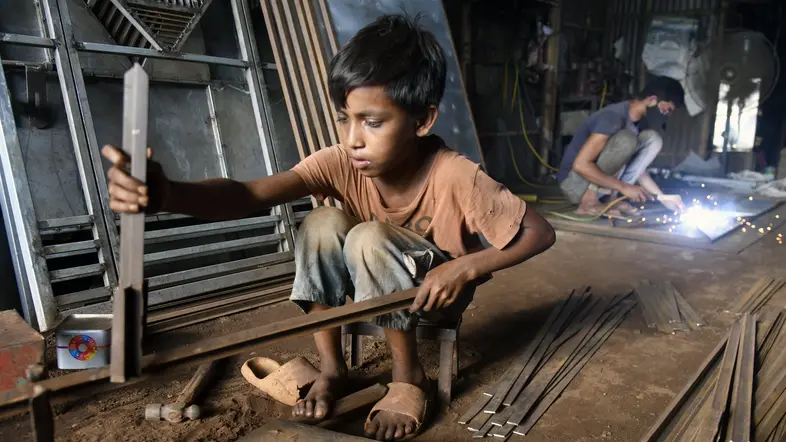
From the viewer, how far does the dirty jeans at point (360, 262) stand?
63.6 inches

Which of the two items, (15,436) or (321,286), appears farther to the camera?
(321,286)

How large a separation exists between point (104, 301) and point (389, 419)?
6.05ft

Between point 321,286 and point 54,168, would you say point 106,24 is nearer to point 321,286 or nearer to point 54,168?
point 54,168

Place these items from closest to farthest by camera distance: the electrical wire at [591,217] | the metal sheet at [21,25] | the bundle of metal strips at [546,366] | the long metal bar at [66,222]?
the bundle of metal strips at [546,366] < the long metal bar at [66,222] < the metal sheet at [21,25] < the electrical wire at [591,217]

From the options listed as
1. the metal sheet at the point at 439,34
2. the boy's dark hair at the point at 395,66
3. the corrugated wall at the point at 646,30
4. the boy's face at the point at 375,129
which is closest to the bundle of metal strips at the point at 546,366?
the boy's face at the point at 375,129

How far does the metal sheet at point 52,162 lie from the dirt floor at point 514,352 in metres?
1.02

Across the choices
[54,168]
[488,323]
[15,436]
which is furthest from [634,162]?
[15,436]

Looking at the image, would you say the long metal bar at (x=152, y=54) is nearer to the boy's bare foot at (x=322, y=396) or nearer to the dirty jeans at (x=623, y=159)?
the boy's bare foot at (x=322, y=396)

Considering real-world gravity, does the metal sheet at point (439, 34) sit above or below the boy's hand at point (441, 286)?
above

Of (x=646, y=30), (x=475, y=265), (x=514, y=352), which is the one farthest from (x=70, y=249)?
(x=646, y=30)

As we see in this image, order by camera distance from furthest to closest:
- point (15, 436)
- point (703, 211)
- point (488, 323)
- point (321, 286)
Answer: point (703, 211) → point (488, 323) → point (321, 286) → point (15, 436)

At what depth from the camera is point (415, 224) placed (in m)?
1.83

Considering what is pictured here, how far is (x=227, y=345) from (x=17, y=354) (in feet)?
3.37

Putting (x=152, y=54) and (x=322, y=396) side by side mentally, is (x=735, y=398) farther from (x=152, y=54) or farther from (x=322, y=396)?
(x=152, y=54)
